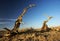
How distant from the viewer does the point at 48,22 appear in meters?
4.43

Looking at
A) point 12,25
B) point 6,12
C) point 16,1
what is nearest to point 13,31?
point 12,25

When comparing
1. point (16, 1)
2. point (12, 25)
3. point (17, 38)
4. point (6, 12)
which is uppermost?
point (16, 1)

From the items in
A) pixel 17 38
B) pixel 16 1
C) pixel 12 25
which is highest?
pixel 16 1

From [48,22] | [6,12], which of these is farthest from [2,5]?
[48,22]

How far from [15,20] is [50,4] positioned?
1.06m

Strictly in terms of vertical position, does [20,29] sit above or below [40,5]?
below

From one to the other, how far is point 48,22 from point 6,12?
110 cm

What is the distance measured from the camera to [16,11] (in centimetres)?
427

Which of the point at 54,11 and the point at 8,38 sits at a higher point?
the point at 54,11

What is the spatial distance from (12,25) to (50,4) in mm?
1187

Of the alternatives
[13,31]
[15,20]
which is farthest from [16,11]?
[13,31]

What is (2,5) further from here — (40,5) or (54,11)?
(54,11)

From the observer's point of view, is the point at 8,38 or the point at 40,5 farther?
the point at 40,5

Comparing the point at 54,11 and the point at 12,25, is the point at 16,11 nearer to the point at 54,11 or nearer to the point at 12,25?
the point at 12,25
